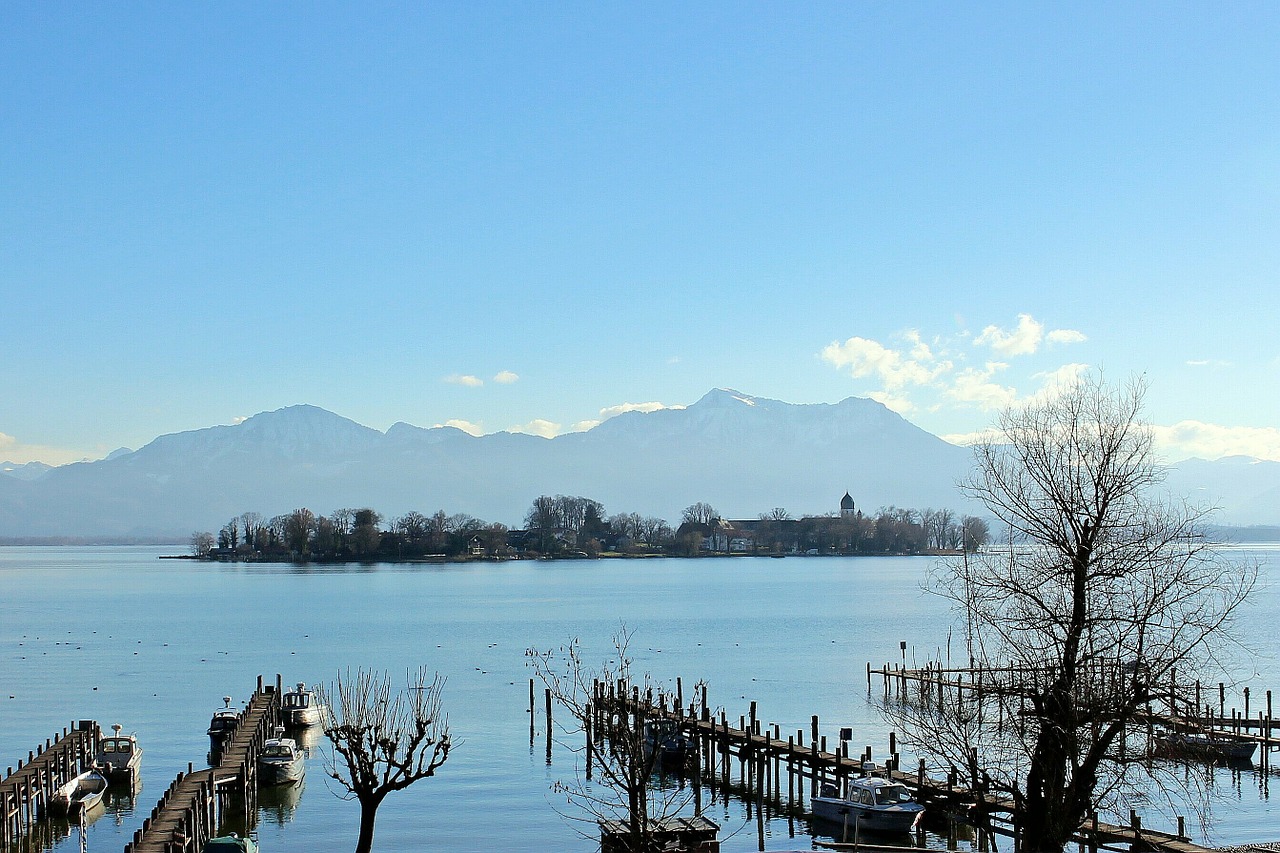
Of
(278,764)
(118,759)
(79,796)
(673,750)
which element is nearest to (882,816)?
(673,750)

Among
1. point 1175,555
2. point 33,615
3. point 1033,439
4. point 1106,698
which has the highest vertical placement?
point 1033,439

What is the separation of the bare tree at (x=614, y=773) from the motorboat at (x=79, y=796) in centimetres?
1434

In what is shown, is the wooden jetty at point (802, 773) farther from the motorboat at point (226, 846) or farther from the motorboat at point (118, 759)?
the motorboat at point (118, 759)

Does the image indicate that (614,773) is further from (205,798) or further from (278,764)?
(278,764)

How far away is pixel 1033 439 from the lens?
73.7 feet

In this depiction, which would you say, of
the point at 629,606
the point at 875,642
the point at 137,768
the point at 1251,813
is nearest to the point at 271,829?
the point at 137,768

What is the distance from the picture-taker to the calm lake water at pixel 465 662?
37.0 meters

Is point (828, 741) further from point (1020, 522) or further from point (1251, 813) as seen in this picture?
point (1020, 522)

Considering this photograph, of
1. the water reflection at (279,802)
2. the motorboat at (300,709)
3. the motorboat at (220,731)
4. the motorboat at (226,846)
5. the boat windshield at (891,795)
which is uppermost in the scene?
the motorboat at (226,846)

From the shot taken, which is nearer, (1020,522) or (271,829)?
(1020,522)

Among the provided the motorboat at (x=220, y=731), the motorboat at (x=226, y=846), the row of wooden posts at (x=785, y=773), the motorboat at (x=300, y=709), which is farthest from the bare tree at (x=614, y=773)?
the motorboat at (x=220, y=731)

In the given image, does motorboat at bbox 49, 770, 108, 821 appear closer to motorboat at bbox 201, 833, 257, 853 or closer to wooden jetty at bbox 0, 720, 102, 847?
wooden jetty at bbox 0, 720, 102, 847

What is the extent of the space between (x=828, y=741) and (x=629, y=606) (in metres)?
79.1

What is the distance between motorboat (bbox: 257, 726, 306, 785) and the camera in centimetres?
4194
